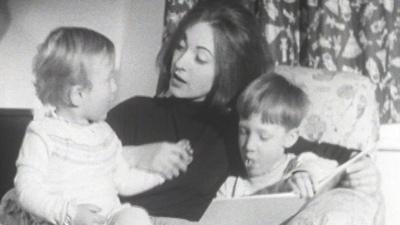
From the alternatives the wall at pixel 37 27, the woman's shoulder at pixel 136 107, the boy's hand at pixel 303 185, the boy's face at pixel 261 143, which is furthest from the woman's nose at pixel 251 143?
the wall at pixel 37 27

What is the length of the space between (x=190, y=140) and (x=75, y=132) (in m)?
0.26

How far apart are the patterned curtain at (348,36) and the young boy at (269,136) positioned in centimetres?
31

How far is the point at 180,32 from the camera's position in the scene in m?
1.08

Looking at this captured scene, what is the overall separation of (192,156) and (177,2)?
47 centimetres

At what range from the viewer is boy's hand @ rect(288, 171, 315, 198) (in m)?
0.86

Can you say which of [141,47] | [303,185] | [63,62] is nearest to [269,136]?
[303,185]

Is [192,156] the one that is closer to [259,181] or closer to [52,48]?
[259,181]

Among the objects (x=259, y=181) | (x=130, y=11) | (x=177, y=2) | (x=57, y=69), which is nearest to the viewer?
(x=57, y=69)

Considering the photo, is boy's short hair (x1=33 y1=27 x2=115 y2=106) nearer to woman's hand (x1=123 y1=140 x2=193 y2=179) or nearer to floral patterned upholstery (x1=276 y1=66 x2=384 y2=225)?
woman's hand (x1=123 y1=140 x2=193 y2=179)

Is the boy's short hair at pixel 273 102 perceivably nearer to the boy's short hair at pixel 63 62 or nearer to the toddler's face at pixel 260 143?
the toddler's face at pixel 260 143

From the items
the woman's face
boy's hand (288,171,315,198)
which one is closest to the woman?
the woman's face

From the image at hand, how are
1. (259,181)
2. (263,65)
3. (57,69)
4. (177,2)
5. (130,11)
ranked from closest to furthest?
(57,69)
(259,181)
(263,65)
(130,11)
(177,2)

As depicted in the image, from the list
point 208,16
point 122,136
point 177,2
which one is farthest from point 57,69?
point 177,2

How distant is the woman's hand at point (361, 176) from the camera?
89cm
